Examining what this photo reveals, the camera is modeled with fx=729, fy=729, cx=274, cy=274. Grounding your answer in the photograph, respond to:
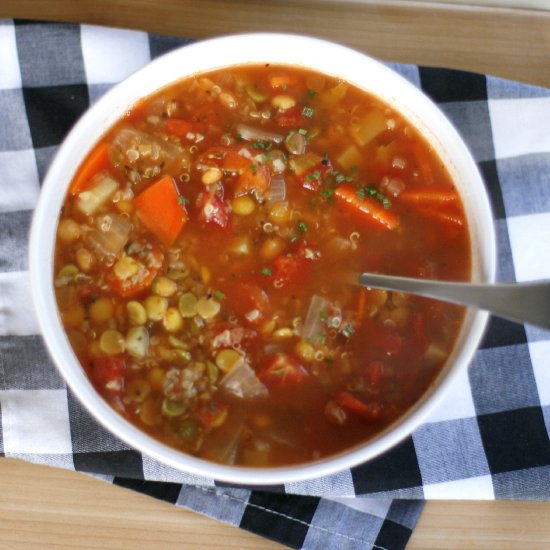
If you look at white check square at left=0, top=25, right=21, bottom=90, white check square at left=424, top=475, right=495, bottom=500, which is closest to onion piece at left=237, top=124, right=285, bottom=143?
white check square at left=0, top=25, right=21, bottom=90

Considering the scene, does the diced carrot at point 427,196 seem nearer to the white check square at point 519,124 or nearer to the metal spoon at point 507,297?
the metal spoon at point 507,297

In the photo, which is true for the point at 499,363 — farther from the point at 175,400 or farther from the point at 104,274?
the point at 104,274

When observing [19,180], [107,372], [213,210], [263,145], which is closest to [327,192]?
[263,145]

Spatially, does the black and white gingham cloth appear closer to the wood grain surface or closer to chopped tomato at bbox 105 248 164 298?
the wood grain surface

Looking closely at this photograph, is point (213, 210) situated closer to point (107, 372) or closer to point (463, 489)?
point (107, 372)

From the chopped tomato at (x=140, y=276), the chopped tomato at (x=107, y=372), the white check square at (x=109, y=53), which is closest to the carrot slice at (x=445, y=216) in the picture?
the chopped tomato at (x=140, y=276)

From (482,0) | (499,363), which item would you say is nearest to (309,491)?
(499,363)

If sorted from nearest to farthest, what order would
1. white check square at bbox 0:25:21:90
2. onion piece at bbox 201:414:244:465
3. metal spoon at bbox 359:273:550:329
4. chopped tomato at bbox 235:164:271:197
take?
metal spoon at bbox 359:273:550:329 < onion piece at bbox 201:414:244:465 < chopped tomato at bbox 235:164:271:197 < white check square at bbox 0:25:21:90
